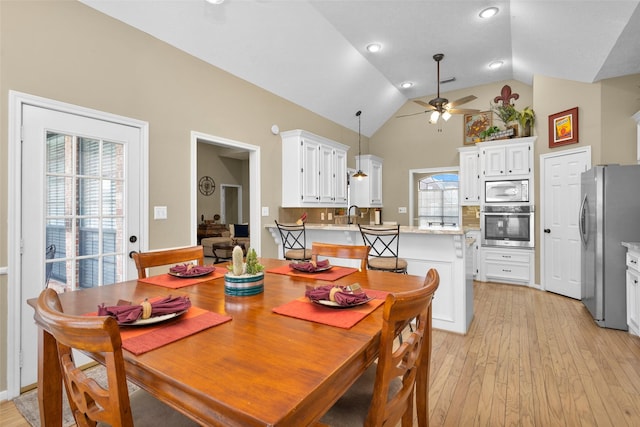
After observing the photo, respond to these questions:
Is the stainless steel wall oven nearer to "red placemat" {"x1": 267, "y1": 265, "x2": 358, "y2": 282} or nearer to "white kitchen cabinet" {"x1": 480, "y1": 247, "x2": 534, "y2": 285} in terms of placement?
"white kitchen cabinet" {"x1": 480, "y1": 247, "x2": 534, "y2": 285}

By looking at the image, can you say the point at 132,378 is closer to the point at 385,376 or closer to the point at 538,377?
the point at 385,376

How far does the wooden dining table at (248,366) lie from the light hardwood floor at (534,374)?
4.31 feet

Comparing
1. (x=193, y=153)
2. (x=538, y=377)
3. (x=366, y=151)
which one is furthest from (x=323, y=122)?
(x=538, y=377)

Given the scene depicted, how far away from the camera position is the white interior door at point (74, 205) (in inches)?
85.9

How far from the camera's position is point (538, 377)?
2.31m

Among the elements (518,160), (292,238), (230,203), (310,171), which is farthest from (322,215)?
(230,203)

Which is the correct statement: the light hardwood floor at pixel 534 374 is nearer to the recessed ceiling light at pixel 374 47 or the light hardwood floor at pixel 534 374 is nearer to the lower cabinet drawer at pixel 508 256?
the lower cabinet drawer at pixel 508 256

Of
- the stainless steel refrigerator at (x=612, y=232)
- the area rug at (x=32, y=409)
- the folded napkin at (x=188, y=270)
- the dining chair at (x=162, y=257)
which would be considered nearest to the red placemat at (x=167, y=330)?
the folded napkin at (x=188, y=270)

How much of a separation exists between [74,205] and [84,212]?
0.28 ft

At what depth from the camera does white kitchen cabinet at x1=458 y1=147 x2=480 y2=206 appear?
553 cm

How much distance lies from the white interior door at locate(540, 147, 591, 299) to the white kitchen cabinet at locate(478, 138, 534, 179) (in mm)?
257

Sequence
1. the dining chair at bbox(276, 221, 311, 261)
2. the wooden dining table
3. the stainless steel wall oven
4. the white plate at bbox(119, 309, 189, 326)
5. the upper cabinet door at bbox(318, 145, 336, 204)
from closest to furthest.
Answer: the wooden dining table
the white plate at bbox(119, 309, 189, 326)
the dining chair at bbox(276, 221, 311, 261)
the upper cabinet door at bbox(318, 145, 336, 204)
the stainless steel wall oven

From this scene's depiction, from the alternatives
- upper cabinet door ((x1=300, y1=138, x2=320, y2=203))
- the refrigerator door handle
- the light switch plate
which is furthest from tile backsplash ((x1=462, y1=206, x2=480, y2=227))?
the light switch plate

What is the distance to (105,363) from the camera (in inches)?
32.2
